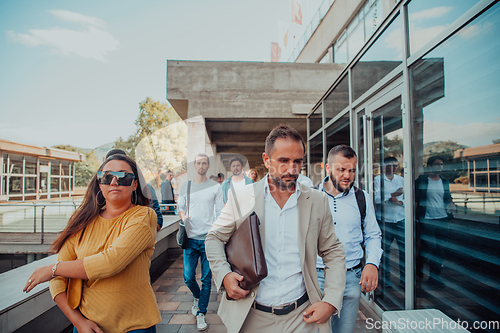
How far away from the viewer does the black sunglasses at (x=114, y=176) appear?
174 centimetres

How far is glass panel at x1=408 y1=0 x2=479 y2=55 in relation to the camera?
6.56 feet

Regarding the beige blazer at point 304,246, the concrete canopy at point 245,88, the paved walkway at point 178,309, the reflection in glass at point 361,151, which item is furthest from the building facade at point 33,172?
the beige blazer at point 304,246

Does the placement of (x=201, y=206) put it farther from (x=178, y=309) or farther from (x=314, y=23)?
(x=314, y=23)

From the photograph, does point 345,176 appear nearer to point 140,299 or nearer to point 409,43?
point 409,43

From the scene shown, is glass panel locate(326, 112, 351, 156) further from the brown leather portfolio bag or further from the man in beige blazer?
the brown leather portfolio bag

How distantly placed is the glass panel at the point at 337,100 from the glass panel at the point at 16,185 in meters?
18.4

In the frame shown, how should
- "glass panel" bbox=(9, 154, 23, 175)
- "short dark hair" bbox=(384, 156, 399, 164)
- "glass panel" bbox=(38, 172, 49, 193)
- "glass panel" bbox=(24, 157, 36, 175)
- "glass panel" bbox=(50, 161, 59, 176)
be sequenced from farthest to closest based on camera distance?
"glass panel" bbox=(50, 161, 59, 176) < "glass panel" bbox=(38, 172, 49, 193) < "glass panel" bbox=(24, 157, 36, 175) < "glass panel" bbox=(9, 154, 23, 175) < "short dark hair" bbox=(384, 156, 399, 164)

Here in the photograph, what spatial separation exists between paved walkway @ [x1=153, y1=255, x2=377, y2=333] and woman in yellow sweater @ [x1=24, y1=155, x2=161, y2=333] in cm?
182

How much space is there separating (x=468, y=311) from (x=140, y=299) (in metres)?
2.23

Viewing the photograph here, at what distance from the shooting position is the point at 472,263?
1.88 metres

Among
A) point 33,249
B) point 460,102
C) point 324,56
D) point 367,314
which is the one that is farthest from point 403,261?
point 324,56

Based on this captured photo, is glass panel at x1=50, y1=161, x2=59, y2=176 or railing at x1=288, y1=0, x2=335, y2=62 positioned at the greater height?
railing at x1=288, y1=0, x2=335, y2=62

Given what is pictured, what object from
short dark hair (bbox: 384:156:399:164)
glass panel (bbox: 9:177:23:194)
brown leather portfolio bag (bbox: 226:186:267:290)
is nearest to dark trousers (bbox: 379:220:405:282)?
short dark hair (bbox: 384:156:399:164)

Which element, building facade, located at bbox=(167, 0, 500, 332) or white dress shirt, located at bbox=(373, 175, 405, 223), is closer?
building facade, located at bbox=(167, 0, 500, 332)
